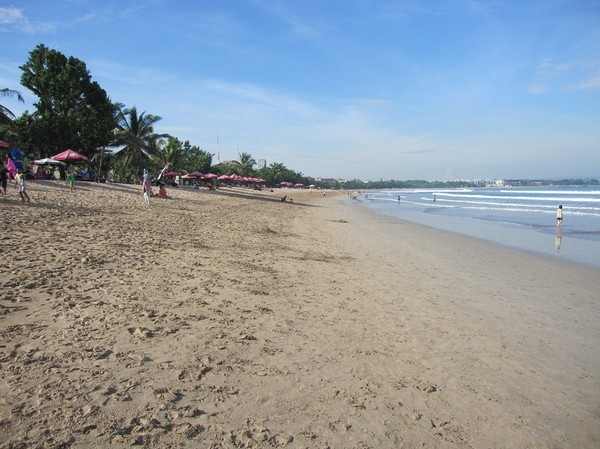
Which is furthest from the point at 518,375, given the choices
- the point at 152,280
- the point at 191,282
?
the point at 152,280

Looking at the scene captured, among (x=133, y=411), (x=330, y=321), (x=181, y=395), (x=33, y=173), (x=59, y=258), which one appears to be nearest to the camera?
(x=133, y=411)

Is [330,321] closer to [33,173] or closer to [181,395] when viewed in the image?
[181,395]

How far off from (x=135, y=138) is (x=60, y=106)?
7.88m

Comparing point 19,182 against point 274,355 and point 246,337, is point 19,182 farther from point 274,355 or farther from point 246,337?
point 274,355

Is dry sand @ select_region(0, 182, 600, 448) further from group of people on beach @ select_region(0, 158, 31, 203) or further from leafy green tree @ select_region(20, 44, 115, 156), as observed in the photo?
leafy green tree @ select_region(20, 44, 115, 156)

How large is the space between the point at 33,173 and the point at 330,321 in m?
24.7

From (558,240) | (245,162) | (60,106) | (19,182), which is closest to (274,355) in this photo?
(19,182)

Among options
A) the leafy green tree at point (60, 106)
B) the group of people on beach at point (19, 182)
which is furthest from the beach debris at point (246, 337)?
the leafy green tree at point (60, 106)

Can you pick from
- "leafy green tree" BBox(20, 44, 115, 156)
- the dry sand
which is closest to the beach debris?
the dry sand

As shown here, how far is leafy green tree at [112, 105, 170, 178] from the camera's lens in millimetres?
38656

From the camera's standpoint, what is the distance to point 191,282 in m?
6.18

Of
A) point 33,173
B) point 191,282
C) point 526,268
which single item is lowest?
point 526,268

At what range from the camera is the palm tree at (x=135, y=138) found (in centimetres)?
3866

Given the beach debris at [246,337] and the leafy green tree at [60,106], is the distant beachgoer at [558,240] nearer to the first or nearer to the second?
the beach debris at [246,337]
